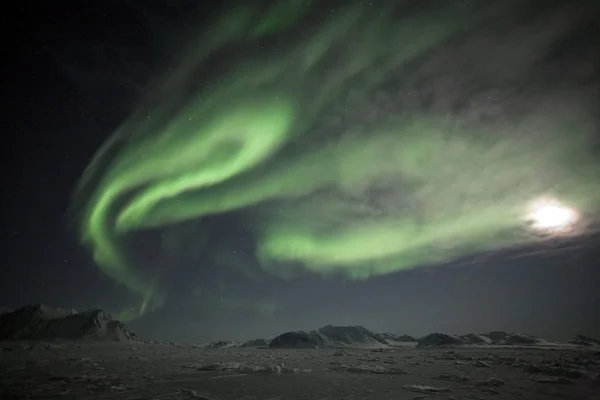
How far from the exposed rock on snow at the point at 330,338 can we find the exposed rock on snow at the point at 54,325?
69674 millimetres

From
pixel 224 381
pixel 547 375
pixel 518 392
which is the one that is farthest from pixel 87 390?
pixel 547 375

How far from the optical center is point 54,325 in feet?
363

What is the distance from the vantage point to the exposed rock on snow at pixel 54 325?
101375 millimetres

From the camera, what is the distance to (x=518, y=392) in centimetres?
1523

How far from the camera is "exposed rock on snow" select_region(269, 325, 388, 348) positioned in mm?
124750

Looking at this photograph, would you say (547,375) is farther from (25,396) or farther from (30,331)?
(30,331)

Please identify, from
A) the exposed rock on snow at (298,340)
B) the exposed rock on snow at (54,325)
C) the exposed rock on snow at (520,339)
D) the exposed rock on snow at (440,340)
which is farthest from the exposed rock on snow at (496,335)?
the exposed rock on snow at (54,325)

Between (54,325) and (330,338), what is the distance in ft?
385

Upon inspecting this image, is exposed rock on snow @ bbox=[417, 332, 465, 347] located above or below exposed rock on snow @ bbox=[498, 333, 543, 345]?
above

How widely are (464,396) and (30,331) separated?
5559 inches

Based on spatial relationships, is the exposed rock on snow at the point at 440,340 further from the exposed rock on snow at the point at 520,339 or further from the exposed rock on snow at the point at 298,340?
the exposed rock on snow at the point at 298,340

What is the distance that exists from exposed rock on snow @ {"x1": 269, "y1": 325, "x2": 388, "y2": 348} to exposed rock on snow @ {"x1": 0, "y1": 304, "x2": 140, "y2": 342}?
69.7m

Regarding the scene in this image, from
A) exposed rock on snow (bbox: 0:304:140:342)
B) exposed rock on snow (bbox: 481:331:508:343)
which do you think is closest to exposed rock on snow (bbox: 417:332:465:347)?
exposed rock on snow (bbox: 481:331:508:343)

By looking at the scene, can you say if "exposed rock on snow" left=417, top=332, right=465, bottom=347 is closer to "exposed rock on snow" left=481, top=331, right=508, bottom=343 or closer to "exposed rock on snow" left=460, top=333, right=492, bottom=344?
"exposed rock on snow" left=460, top=333, right=492, bottom=344
